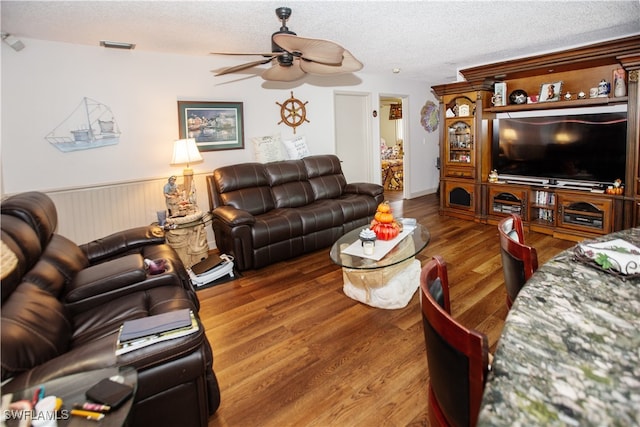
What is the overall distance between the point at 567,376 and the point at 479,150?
4.79m

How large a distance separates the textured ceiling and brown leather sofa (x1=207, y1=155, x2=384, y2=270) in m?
1.45

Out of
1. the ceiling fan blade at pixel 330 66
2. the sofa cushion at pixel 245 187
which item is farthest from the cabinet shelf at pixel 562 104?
the sofa cushion at pixel 245 187

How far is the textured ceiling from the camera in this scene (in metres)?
2.70

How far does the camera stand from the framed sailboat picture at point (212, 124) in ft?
13.8

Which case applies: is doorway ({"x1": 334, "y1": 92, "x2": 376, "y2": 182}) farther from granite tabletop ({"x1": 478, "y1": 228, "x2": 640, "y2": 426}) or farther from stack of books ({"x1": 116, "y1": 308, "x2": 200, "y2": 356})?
granite tabletop ({"x1": 478, "y1": 228, "x2": 640, "y2": 426})

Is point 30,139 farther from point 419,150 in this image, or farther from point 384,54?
point 419,150

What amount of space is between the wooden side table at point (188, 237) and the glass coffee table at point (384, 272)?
1.62 m

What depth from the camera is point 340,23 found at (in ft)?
10.3

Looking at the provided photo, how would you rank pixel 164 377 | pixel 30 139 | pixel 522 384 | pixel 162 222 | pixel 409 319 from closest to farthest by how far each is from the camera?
pixel 522 384, pixel 164 377, pixel 409 319, pixel 30 139, pixel 162 222

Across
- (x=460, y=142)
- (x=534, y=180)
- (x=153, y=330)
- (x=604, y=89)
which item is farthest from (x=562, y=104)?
(x=153, y=330)

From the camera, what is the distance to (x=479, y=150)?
507 cm

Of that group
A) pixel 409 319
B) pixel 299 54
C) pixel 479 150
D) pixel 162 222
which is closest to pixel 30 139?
pixel 162 222

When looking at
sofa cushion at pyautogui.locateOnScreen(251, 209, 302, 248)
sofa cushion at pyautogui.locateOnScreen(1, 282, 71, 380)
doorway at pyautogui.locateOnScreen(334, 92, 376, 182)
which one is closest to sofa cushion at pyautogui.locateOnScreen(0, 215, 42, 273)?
sofa cushion at pyautogui.locateOnScreen(1, 282, 71, 380)

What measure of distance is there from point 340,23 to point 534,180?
3.32m
